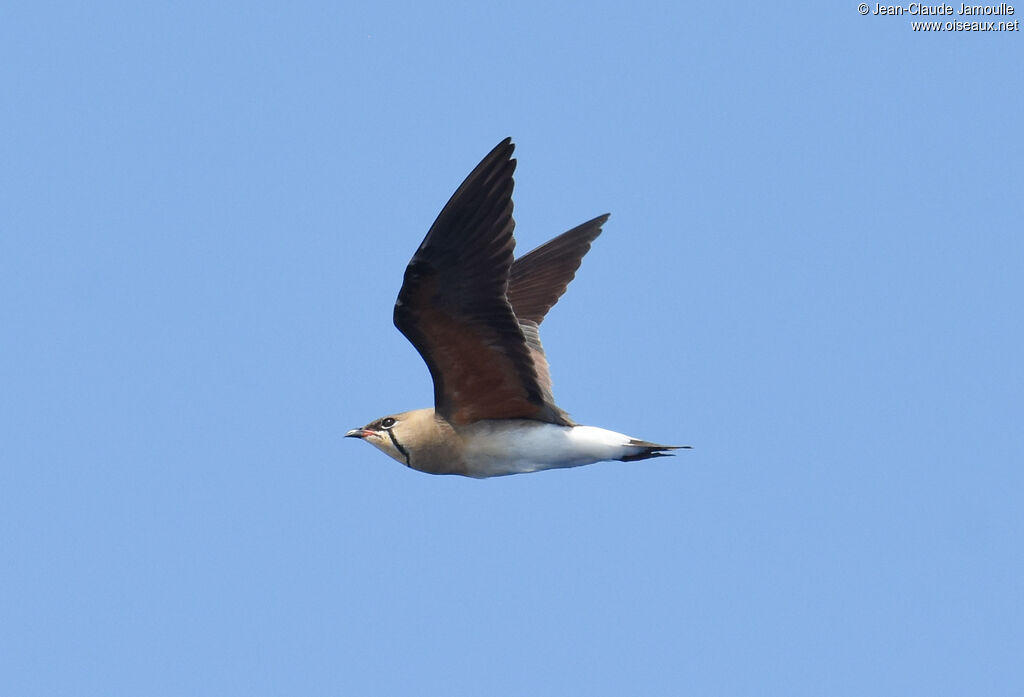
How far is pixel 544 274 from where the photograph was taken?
1623 centimetres

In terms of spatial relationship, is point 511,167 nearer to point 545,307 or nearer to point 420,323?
point 420,323

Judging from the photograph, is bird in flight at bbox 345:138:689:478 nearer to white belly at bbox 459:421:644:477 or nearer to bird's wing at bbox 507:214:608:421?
white belly at bbox 459:421:644:477

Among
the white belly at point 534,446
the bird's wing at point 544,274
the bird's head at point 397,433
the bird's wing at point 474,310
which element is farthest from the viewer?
the bird's wing at point 544,274

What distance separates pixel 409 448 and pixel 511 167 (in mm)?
3139

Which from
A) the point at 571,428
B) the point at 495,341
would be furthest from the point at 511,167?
the point at 571,428

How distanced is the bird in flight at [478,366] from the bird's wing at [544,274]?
1.32 m

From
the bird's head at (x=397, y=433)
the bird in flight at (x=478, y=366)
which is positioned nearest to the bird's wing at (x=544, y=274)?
the bird in flight at (x=478, y=366)

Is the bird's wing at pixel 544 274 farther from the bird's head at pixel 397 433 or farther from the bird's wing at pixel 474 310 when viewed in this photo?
the bird's head at pixel 397 433

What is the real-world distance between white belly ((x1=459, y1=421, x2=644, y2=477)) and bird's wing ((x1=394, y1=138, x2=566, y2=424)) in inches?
5.0

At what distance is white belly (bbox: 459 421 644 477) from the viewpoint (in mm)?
13406

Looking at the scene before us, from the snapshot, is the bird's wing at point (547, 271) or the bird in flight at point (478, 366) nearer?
the bird in flight at point (478, 366)

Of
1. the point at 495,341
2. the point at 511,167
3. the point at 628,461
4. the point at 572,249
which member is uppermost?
the point at 572,249

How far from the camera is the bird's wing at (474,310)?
12398 millimetres

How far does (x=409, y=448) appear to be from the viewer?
13828 mm
